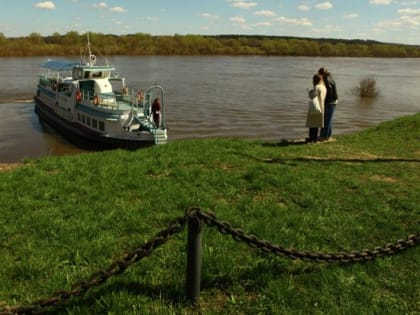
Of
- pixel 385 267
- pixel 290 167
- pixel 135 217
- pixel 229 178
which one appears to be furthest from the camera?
pixel 290 167

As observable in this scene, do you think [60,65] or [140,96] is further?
[60,65]

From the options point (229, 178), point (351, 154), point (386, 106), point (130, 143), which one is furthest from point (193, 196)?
point (386, 106)

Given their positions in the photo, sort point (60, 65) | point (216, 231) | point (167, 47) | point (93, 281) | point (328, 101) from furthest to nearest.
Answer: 1. point (167, 47)
2. point (60, 65)
3. point (328, 101)
4. point (216, 231)
5. point (93, 281)

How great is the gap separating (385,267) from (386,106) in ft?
122

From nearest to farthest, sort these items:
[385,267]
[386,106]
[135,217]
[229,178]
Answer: [385,267], [135,217], [229,178], [386,106]

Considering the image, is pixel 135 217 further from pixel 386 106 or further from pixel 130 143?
pixel 386 106

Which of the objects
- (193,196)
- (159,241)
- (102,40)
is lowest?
(193,196)

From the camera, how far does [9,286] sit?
166 inches

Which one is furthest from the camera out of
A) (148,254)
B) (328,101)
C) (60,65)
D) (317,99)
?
(60,65)

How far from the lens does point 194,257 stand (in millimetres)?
3598

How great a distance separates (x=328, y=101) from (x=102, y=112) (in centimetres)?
1224

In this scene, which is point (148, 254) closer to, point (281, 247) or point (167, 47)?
point (281, 247)

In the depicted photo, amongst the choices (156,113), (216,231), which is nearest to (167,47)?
(156,113)

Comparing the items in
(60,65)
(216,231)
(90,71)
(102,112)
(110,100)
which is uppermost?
(60,65)
